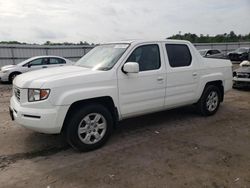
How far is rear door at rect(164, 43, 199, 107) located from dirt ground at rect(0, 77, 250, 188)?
62cm

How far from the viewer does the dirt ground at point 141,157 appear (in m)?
3.77

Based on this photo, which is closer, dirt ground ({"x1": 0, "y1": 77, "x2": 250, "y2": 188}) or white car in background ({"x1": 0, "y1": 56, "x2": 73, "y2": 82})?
dirt ground ({"x1": 0, "y1": 77, "x2": 250, "y2": 188})

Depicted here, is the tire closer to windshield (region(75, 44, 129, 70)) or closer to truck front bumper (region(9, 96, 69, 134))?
truck front bumper (region(9, 96, 69, 134))

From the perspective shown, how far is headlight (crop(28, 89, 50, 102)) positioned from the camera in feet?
14.2

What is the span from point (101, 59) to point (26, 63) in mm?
A: 10061

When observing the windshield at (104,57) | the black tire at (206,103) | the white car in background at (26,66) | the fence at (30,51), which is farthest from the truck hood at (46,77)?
the fence at (30,51)

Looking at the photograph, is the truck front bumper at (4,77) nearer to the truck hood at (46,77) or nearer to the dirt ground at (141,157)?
the dirt ground at (141,157)

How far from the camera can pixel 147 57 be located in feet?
18.2

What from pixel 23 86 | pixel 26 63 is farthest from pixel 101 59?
pixel 26 63

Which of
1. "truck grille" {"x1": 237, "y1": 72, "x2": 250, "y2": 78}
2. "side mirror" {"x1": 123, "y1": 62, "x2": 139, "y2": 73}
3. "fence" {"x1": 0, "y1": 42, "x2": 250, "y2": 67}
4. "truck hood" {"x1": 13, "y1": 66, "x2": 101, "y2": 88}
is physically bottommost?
"truck grille" {"x1": 237, "y1": 72, "x2": 250, "y2": 78}

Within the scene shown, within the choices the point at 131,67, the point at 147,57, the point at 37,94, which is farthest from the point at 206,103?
the point at 37,94

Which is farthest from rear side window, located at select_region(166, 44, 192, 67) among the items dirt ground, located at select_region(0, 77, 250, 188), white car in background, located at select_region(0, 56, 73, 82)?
white car in background, located at select_region(0, 56, 73, 82)

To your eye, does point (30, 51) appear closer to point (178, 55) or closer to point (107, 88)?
point (178, 55)

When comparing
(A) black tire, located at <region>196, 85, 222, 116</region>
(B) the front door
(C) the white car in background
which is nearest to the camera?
(B) the front door
